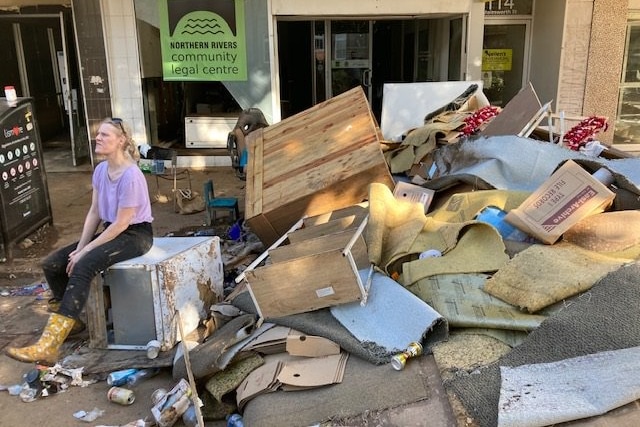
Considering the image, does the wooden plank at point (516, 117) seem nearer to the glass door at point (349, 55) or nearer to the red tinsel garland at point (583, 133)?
the red tinsel garland at point (583, 133)

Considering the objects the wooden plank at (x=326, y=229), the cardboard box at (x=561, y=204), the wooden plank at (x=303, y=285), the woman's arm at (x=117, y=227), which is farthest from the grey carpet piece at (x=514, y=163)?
the woman's arm at (x=117, y=227)

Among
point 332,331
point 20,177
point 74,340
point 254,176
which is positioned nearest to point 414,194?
point 254,176

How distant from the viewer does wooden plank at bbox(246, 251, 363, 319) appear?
3.18 m

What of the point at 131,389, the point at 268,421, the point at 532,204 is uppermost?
the point at 532,204

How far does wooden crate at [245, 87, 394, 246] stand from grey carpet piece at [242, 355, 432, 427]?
1.91 meters

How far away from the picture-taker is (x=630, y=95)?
31.1 ft

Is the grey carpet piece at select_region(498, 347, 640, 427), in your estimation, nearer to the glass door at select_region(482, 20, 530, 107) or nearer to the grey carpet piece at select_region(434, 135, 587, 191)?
the grey carpet piece at select_region(434, 135, 587, 191)

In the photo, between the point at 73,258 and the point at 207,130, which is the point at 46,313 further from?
the point at 207,130

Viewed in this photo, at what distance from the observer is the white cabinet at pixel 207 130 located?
30.2 ft

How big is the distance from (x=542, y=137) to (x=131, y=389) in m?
4.43

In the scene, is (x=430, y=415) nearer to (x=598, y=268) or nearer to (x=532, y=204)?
(x=598, y=268)

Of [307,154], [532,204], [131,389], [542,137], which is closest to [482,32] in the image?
[542,137]

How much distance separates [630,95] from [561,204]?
725cm

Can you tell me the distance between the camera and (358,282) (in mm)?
3172
